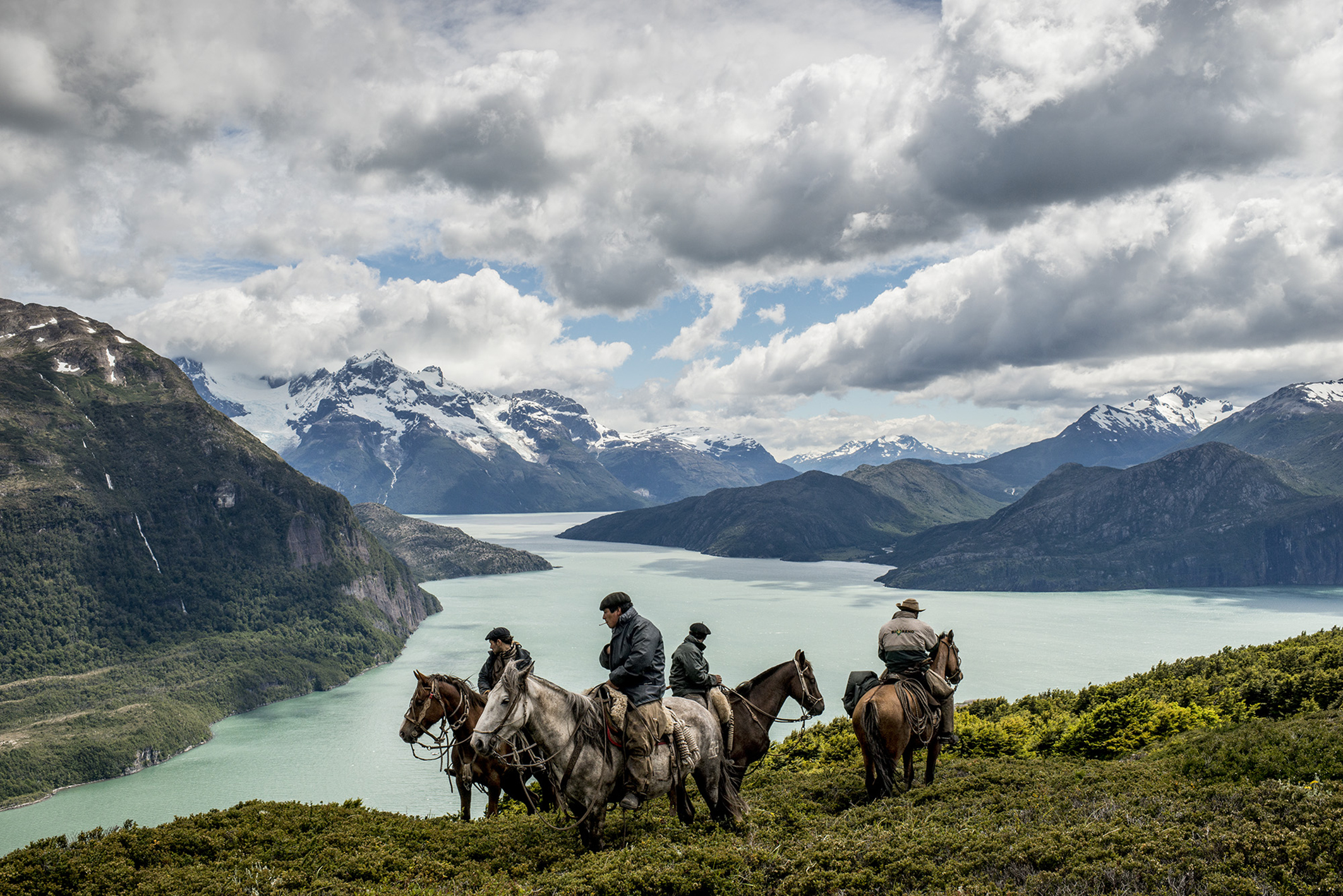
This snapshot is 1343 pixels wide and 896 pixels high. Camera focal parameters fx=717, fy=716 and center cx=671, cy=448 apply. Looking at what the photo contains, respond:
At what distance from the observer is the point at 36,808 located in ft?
274

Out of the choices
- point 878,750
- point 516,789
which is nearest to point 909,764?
point 878,750

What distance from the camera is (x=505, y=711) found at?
10.6 m

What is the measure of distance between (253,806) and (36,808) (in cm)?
10070

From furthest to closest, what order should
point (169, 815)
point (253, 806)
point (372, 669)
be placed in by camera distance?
point (372, 669), point (169, 815), point (253, 806)

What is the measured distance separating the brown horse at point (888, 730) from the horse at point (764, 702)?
3.32 feet

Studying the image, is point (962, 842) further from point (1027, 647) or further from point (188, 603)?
point (188, 603)

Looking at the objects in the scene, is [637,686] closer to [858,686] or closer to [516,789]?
[516,789]

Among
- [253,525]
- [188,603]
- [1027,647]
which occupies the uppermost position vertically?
[253,525]

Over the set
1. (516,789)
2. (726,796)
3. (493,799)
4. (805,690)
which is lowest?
(493,799)

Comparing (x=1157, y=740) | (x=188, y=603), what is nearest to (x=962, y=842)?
(x=1157, y=740)

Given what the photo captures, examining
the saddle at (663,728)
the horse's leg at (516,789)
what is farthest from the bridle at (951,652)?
the horse's leg at (516,789)

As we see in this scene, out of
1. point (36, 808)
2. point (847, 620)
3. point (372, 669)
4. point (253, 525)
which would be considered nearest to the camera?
point (36, 808)

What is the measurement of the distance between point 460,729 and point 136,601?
181015mm

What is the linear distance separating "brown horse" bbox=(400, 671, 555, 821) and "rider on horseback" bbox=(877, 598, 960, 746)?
8776 millimetres
